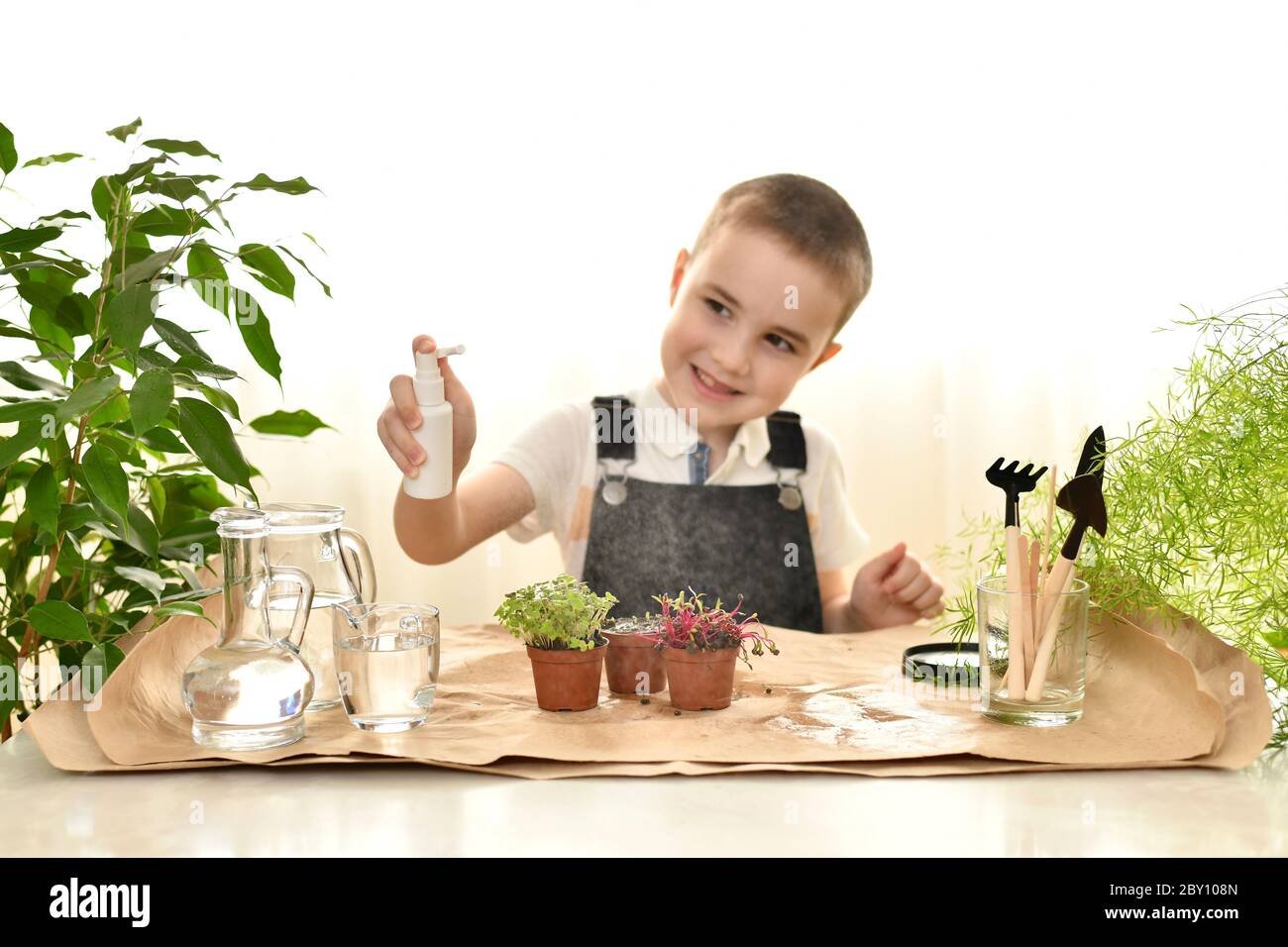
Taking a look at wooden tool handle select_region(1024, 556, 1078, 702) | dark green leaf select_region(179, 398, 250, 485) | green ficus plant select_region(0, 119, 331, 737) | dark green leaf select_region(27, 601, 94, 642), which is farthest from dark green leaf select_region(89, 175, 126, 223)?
wooden tool handle select_region(1024, 556, 1078, 702)

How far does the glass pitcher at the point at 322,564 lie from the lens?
0.82 m

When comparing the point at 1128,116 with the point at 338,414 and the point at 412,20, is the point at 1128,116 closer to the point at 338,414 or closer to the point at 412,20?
the point at 412,20

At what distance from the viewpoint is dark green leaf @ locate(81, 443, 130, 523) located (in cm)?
81

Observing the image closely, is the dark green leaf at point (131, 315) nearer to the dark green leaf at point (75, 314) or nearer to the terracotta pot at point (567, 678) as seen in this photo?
the dark green leaf at point (75, 314)

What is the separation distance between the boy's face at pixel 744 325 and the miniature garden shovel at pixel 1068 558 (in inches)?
24.9

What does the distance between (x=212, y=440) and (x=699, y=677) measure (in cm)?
39

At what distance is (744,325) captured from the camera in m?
1.37

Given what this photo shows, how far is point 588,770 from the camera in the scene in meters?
0.70

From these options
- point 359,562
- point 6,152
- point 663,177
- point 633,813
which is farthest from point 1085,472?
point 663,177

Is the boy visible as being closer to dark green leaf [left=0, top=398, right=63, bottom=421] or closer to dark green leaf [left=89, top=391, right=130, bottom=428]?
dark green leaf [left=89, top=391, right=130, bottom=428]

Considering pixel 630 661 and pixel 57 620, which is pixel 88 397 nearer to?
pixel 57 620

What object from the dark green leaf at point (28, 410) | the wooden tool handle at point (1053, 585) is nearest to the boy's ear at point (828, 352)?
the wooden tool handle at point (1053, 585)

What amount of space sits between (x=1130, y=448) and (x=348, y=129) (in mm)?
1418

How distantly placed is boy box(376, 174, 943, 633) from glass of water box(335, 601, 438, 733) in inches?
19.3
